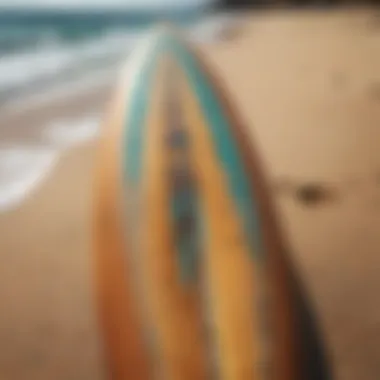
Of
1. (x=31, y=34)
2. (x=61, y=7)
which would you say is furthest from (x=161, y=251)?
(x=61, y=7)

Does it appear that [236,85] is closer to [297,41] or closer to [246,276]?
[297,41]

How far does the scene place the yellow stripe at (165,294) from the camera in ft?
2.54

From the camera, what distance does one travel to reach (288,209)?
4.50 ft

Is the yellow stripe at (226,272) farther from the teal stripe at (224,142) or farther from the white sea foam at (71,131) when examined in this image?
the white sea foam at (71,131)

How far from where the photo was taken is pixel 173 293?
2.63 feet

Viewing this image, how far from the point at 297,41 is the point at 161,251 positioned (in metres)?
1.35

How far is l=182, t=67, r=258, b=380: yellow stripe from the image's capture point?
2.52ft

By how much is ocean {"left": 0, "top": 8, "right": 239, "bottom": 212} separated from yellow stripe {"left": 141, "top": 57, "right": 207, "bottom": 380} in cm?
59

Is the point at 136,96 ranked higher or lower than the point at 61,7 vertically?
lower

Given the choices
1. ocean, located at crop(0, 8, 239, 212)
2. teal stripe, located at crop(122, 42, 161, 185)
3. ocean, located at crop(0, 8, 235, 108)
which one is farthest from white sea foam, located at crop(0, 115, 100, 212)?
teal stripe, located at crop(122, 42, 161, 185)

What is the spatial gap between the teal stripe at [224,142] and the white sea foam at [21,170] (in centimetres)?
52

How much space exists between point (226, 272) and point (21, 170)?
731 millimetres

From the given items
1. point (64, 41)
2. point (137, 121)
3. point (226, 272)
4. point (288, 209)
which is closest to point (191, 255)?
point (226, 272)

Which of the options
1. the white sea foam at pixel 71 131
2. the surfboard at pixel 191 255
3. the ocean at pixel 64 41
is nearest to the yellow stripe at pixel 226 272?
the surfboard at pixel 191 255
